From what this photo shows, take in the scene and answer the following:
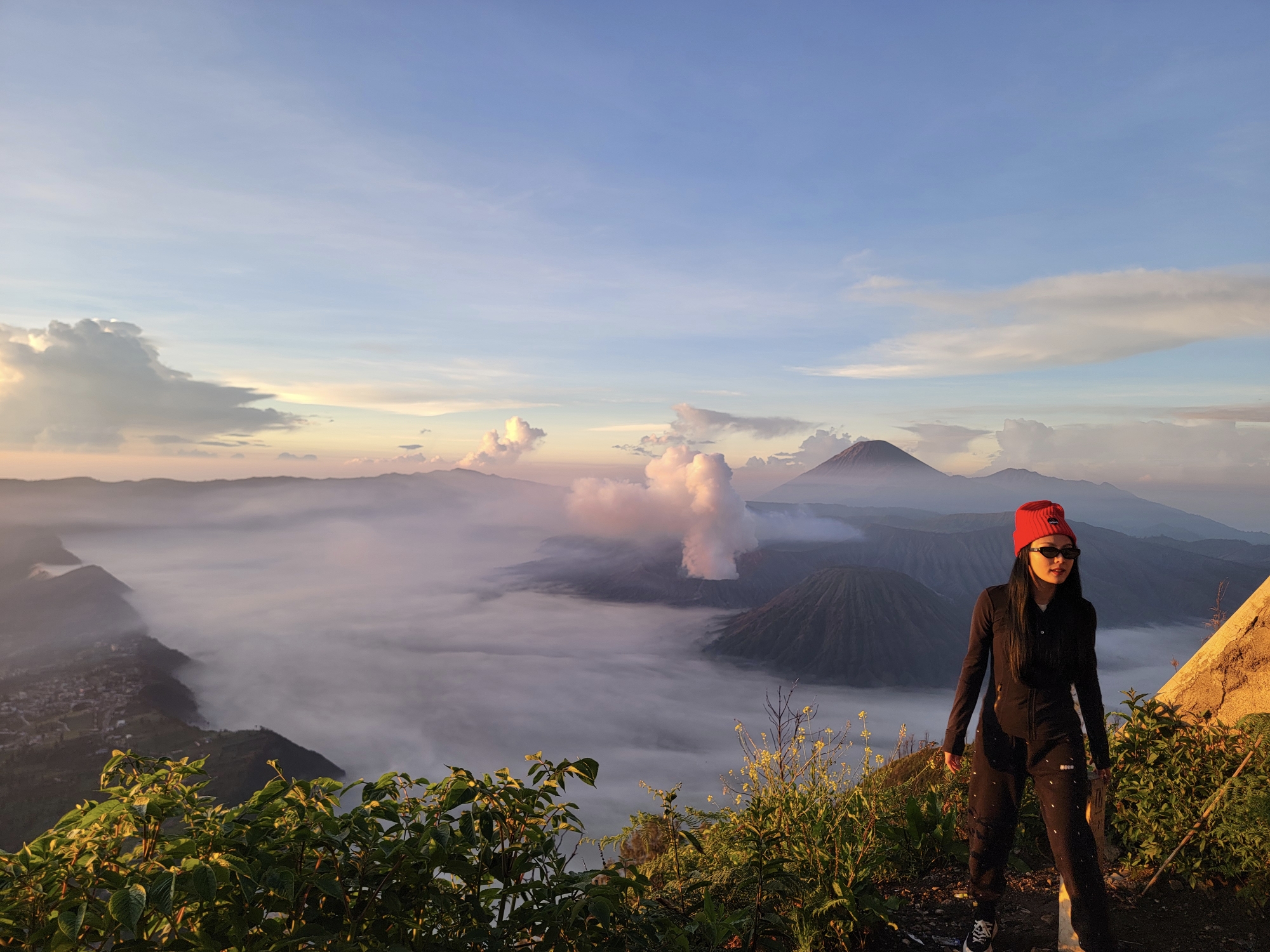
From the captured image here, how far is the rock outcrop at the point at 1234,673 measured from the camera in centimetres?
418

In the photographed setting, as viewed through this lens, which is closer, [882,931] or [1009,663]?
[1009,663]

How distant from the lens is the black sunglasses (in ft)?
9.39

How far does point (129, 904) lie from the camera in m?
1.37

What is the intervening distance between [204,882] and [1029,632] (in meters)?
3.09

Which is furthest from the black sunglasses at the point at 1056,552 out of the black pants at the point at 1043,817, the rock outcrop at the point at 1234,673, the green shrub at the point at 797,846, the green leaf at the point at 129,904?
the green leaf at the point at 129,904

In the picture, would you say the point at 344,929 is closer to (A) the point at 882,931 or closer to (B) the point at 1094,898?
(A) the point at 882,931

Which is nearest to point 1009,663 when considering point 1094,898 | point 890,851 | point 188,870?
point 1094,898

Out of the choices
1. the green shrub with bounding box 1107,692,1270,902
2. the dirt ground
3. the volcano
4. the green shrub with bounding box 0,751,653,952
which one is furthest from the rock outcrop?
the volcano

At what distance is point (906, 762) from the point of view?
621 cm

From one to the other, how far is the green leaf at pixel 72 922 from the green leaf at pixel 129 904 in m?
0.02

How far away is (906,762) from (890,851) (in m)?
2.55

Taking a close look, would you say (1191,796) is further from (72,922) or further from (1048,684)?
(72,922)

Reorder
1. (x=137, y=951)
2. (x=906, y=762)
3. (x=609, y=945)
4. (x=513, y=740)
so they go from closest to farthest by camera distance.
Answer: (x=137, y=951) → (x=609, y=945) → (x=906, y=762) → (x=513, y=740)

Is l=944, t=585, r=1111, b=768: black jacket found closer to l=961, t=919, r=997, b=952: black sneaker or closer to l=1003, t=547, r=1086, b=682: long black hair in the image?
l=1003, t=547, r=1086, b=682: long black hair
